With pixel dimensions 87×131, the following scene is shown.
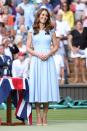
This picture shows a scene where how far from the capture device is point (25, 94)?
11.1 m

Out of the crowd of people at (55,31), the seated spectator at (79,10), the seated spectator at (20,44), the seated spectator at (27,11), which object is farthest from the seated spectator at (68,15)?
the seated spectator at (20,44)

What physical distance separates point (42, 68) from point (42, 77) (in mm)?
152

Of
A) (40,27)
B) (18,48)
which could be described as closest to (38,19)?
(40,27)

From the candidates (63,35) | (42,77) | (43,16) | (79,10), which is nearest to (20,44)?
(63,35)

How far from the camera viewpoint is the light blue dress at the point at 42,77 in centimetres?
1091

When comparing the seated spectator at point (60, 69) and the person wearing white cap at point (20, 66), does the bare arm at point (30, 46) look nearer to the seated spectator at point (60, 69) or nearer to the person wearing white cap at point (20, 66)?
the person wearing white cap at point (20, 66)

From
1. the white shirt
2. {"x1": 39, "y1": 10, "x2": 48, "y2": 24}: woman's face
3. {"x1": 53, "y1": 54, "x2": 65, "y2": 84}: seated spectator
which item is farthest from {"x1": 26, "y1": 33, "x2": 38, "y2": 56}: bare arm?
{"x1": 53, "y1": 54, "x2": 65, "y2": 84}: seated spectator

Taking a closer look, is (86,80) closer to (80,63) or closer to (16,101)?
(80,63)

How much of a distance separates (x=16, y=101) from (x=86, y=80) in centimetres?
817

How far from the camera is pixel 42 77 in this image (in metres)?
10.9

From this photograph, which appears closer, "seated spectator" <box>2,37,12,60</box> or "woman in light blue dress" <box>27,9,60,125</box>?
"woman in light blue dress" <box>27,9,60,125</box>

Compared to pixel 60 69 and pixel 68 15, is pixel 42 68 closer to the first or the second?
pixel 60 69

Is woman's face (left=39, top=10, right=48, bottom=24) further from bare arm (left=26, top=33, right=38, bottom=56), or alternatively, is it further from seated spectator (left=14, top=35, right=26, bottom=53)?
seated spectator (left=14, top=35, right=26, bottom=53)

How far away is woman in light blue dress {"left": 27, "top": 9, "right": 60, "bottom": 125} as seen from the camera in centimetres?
1089
